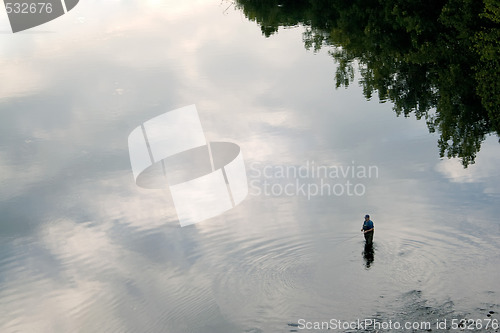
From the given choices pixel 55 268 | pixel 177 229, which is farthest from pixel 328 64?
pixel 55 268

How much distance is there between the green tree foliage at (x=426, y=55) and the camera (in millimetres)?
41469

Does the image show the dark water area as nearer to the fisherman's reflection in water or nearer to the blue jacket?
the fisherman's reflection in water

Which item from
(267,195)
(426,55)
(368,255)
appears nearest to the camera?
(368,255)

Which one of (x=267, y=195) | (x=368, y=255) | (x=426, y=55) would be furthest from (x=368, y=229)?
(x=426, y=55)

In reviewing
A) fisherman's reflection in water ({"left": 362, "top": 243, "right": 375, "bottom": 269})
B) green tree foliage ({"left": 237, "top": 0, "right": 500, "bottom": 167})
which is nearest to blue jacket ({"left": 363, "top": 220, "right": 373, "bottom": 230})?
fisherman's reflection in water ({"left": 362, "top": 243, "right": 375, "bottom": 269})

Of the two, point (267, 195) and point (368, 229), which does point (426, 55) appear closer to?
point (267, 195)

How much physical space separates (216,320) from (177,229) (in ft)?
23.3

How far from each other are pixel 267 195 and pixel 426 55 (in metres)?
24.5

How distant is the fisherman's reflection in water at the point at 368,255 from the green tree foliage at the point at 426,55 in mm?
9730

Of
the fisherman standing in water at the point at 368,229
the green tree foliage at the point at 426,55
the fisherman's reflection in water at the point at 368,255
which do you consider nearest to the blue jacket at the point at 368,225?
the fisherman standing in water at the point at 368,229

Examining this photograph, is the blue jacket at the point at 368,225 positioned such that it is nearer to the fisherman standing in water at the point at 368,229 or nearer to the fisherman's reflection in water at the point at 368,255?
the fisherman standing in water at the point at 368,229

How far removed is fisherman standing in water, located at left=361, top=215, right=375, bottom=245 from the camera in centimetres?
2819

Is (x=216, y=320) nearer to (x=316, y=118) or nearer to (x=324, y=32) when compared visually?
(x=316, y=118)

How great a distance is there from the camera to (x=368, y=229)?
28250mm
